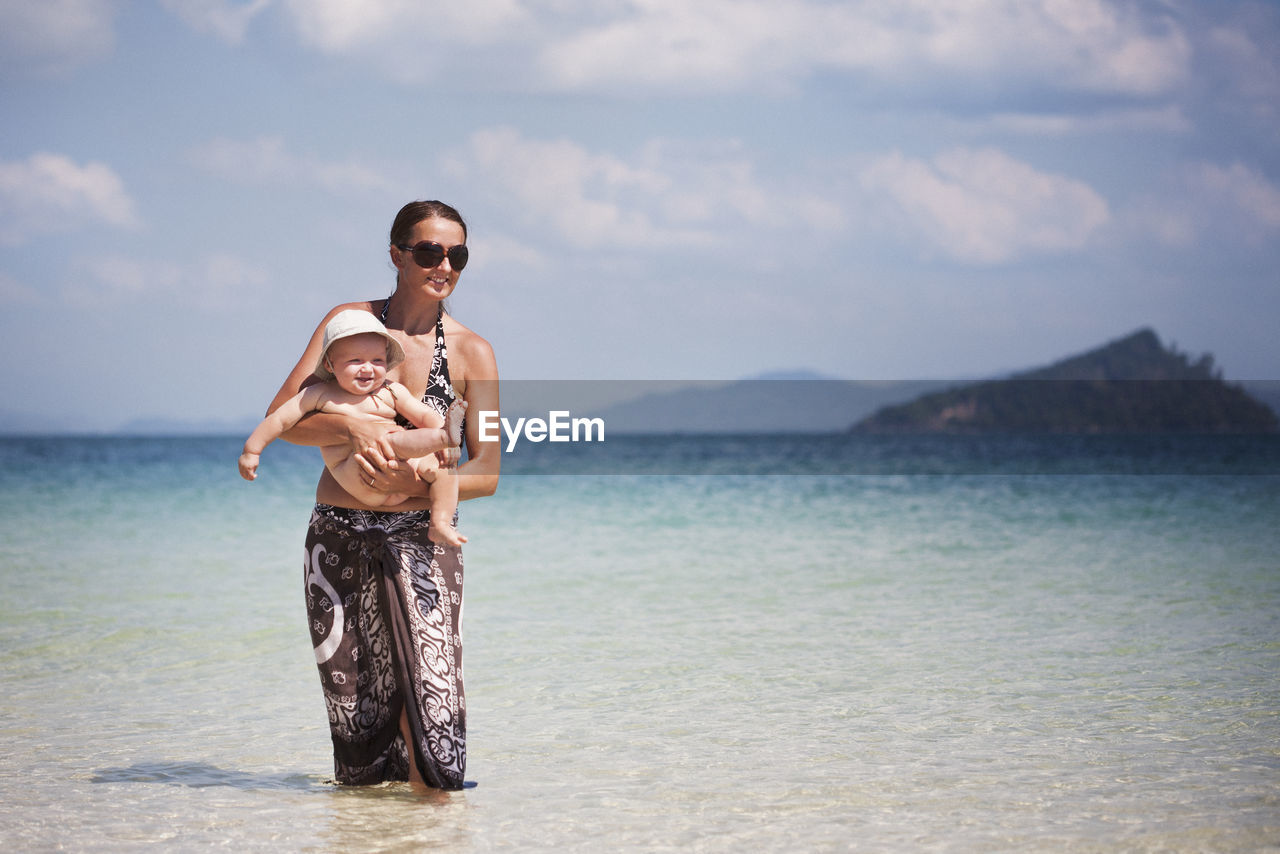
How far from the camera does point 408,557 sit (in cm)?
369

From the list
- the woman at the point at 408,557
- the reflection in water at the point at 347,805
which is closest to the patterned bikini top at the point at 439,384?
the woman at the point at 408,557

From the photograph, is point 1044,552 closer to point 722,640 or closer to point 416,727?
point 722,640

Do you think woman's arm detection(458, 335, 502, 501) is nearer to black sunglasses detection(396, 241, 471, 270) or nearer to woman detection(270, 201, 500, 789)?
woman detection(270, 201, 500, 789)

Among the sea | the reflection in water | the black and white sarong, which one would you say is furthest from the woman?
the sea

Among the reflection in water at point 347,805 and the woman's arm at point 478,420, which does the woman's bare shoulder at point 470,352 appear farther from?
the reflection in water at point 347,805

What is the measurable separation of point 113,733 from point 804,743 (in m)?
2.86

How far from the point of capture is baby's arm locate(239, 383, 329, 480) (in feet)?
Answer: 11.1

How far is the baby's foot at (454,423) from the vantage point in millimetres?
3463

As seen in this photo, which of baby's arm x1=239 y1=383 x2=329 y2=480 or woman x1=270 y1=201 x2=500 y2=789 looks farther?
woman x1=270 y1=201 x2=500 y2=789

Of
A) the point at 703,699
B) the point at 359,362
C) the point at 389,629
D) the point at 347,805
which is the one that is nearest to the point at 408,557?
the point at 389,629

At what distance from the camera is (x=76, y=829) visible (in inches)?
144

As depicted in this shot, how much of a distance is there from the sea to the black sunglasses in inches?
66.7

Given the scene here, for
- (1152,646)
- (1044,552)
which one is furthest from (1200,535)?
(1152,646)

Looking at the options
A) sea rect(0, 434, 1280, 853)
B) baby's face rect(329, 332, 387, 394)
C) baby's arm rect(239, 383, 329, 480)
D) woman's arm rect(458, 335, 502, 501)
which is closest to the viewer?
baby's arm rect(239, 383, 329, 480)
